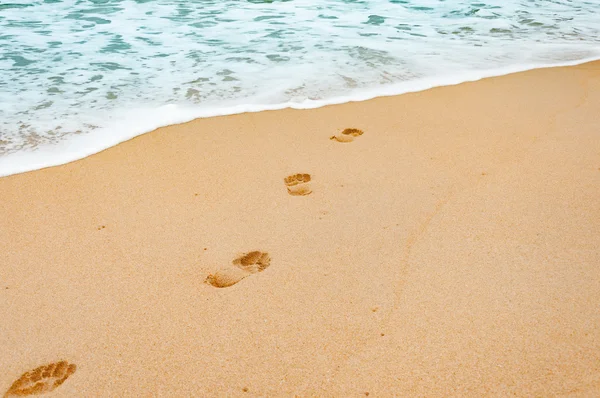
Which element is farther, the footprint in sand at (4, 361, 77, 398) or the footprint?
the footprint

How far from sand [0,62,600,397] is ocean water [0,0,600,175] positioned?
0.64 m

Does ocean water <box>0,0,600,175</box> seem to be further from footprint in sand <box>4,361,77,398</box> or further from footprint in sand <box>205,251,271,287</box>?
footprint in sand <box>4,361,77,398</box>

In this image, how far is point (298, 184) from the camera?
2.92m

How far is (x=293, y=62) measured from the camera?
5066 millimetres

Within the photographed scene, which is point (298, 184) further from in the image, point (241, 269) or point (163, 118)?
point (163, 118)

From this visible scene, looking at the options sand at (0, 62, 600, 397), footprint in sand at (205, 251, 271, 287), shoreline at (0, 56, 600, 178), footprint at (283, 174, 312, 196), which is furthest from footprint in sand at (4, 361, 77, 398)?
shoreline at (0, 56, 600, 178)

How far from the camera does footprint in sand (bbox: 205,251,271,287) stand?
7.25ft

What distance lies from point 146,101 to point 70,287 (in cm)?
227

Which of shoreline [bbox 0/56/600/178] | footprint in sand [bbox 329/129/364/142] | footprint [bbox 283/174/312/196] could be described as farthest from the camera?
footprint in sand [bbox 329/129/364/142]

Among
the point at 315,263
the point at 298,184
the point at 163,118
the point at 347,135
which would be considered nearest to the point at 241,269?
the point at 315,263

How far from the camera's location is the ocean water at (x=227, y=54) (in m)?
3.88

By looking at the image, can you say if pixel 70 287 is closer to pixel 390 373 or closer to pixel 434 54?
pixel 390 373

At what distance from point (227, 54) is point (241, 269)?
11.7 ft

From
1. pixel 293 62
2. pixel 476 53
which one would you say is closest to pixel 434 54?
pixel 476 53
